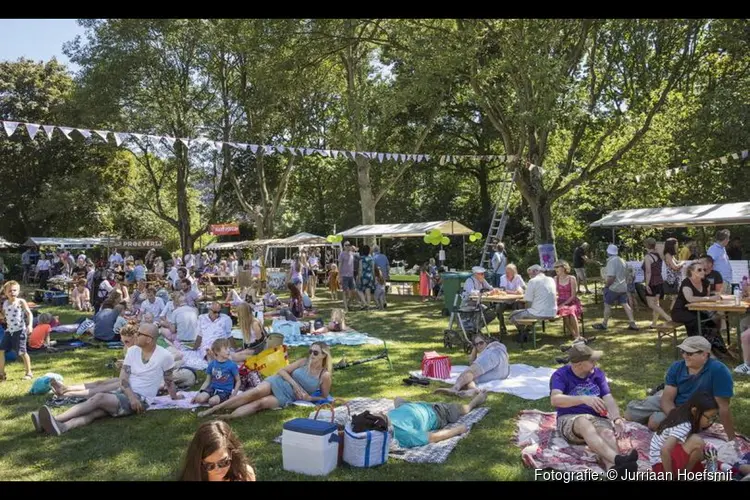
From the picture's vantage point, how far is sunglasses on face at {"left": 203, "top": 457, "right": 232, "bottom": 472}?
9.46 feet

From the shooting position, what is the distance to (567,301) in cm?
987

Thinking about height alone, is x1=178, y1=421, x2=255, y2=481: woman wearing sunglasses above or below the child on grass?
above

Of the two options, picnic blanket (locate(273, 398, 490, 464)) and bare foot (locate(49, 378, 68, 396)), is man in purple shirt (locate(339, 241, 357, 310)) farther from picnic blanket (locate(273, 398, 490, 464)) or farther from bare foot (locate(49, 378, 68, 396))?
picnic blanket (locate(273, 398, 490, 464))

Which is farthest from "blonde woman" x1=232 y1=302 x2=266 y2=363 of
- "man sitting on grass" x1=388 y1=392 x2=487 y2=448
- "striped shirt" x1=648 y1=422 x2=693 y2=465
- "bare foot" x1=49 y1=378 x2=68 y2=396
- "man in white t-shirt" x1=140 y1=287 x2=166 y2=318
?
"striped shirt" x1=648 y1=422 x2=693 y2=465

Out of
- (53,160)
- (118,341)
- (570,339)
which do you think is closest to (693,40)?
(570,339)

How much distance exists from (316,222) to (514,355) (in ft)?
106

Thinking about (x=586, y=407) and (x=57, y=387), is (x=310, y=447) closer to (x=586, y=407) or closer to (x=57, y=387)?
(x=586, y=407)

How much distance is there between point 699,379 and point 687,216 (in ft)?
33.6

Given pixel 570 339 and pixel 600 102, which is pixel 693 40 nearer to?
pixel 600 102

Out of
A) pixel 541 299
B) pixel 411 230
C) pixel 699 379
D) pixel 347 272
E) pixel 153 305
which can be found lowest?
pixel 699 379

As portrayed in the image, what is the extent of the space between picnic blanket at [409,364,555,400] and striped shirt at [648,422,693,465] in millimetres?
2395

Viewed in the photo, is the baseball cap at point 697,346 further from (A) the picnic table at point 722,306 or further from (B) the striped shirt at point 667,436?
(A) the picnic table at point 722,306

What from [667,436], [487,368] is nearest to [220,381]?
[487,368]

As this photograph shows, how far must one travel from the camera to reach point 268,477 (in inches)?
177
